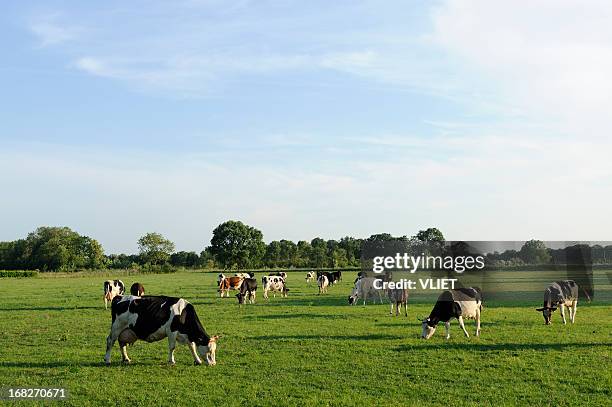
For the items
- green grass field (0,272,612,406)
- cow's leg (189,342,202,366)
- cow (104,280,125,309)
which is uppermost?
cow (104,280,125,309)

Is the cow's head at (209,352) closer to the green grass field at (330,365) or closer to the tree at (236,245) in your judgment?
the green grass field at (330,365)

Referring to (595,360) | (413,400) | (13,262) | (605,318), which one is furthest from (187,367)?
(13,262)

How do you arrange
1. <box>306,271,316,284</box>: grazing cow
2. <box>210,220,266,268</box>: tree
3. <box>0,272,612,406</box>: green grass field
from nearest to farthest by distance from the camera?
1. <box>0,272,612,406</box>: green grass field
2. <box>306,271,316,284</box>: grazing cow
3. <box>210,220,266,268</box>: tree

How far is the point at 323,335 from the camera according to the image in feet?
64.3

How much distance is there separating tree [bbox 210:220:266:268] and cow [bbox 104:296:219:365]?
110839 millimetres

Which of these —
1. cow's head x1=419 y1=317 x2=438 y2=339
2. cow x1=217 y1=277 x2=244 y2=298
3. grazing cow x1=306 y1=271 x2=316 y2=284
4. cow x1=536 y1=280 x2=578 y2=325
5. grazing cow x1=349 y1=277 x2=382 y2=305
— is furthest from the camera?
grazing cow x1=306 y1=271 x2=316 y2=284

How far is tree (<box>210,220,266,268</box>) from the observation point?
12575 centimetres

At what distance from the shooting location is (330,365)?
1434 centimetres

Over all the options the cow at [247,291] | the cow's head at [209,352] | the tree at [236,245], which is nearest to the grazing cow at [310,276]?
the cow at [247,291]

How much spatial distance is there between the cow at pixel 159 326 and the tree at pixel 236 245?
364 feet

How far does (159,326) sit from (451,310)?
9.72 meters

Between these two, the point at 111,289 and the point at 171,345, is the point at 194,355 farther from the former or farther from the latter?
the point at 111,289

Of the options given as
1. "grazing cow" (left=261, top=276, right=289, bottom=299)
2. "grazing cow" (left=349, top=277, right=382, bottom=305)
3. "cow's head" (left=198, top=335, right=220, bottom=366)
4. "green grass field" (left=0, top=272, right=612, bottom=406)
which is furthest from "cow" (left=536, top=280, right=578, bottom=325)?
"grazing cow" (left=261, top=276, right=289, bottom=299)

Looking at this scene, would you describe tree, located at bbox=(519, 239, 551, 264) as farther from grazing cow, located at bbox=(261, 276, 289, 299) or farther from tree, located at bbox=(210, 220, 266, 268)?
tree, located at bbox=(210, 220, 266, 268)
